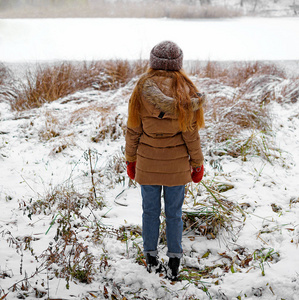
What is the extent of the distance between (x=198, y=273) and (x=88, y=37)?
8010 mm

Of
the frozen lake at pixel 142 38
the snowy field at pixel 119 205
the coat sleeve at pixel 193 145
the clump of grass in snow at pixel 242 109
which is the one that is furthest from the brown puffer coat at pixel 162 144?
the frozen lake at pixel 142 38

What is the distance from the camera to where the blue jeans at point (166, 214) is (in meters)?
1.90

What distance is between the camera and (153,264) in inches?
81.9

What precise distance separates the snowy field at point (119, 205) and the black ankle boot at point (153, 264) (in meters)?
0.06

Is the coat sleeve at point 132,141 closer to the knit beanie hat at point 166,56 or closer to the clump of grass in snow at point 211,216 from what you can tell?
the knit beanie hat at point 166,56

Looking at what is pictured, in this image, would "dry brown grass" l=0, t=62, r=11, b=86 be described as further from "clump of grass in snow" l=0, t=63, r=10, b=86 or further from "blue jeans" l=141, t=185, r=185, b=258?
"blue jeans" l=141, t=185, r=185, b=258

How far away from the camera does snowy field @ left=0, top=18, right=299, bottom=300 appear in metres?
1.93

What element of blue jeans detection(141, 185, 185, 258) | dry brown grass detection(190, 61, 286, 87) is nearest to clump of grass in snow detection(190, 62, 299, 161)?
dry brown grass detection(190, 61, 286, 87)

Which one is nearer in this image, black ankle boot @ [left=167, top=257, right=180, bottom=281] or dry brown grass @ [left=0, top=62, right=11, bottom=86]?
black ankle boot @ [left=167, top=257, right=180, bottom=281]

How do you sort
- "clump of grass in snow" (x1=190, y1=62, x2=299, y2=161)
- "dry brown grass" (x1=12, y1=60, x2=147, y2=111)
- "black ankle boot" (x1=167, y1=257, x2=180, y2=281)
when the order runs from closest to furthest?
"black ankle boot" (x1=167, y1=257, x2=180, y2=281) → "clump of grass in snow" (x1=190, y1=62, x2=299, y2=161) → "dry brown grass" (x1=12, y1=60, x2=147, y2=111)

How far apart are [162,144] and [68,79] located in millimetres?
4539

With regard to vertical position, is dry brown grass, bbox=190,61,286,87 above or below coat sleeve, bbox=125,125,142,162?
above

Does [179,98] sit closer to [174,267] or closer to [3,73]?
[174,267]

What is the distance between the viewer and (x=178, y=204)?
6.28 feet
